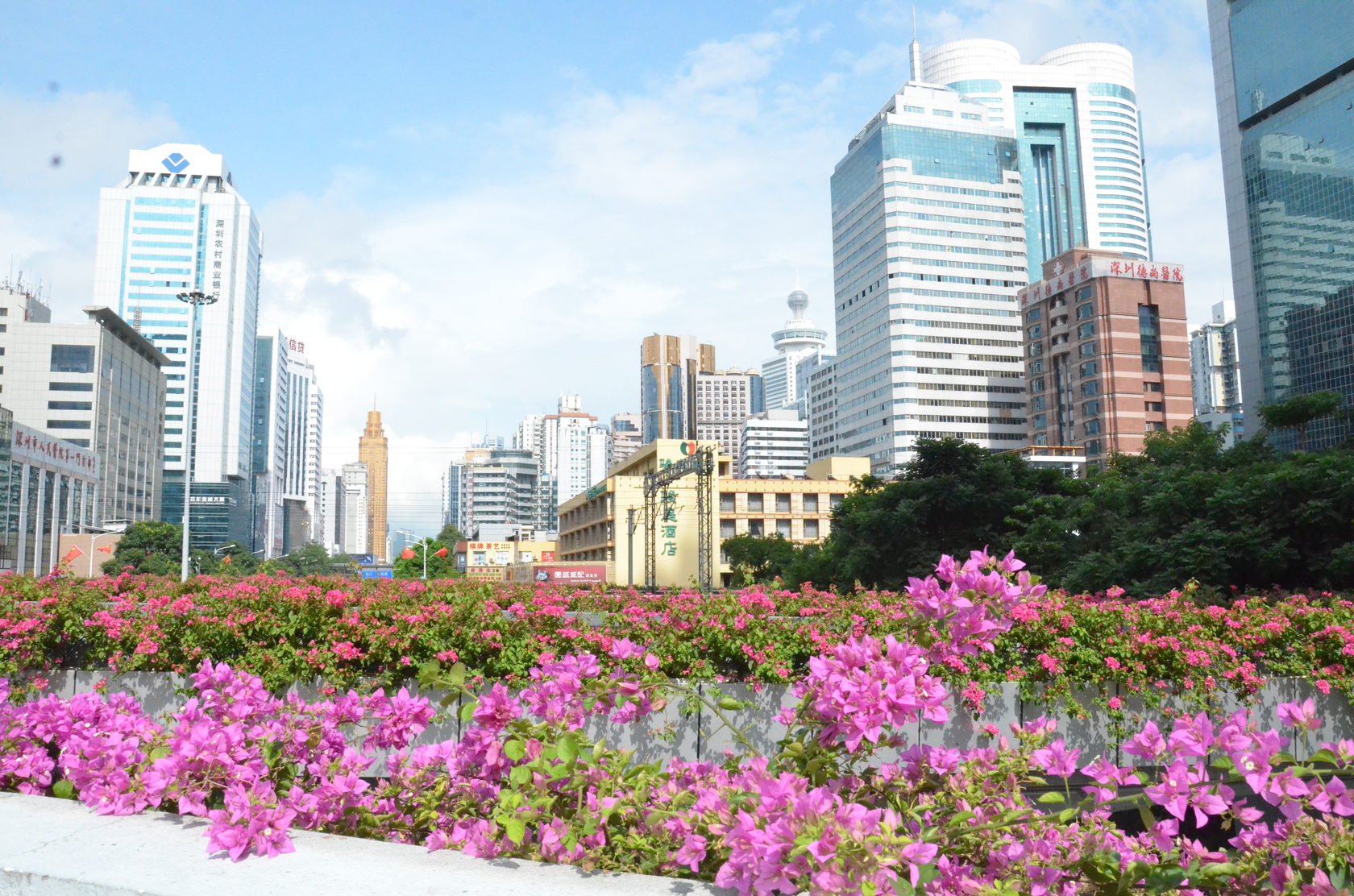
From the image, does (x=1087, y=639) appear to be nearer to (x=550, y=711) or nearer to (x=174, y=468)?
(x=550, y=711)

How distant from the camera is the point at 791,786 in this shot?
1.88m

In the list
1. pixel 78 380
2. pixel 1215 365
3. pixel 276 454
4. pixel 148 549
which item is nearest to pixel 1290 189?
pixel 148 549

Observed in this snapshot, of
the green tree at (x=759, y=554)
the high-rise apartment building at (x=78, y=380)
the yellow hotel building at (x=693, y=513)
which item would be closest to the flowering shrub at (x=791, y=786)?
the green tree at (x=759, y=554)

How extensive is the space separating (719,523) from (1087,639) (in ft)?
187

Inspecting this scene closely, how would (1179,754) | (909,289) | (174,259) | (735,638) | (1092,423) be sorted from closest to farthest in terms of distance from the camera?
1. (1179,754)
2. (735,638)
3. (1092,423)
4. (909,289)
5. (174,259)

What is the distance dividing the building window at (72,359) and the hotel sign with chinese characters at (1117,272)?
87.0 metres

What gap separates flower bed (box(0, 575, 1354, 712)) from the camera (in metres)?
5.61

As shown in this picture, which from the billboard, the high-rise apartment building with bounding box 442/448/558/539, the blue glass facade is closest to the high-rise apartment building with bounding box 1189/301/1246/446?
the blue glass facade

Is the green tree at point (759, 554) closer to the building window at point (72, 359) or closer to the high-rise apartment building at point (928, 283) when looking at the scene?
the high-rise apartment building at point (928, 283)

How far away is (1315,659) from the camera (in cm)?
571

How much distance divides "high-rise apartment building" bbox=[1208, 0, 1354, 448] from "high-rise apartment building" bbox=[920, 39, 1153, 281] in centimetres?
6476

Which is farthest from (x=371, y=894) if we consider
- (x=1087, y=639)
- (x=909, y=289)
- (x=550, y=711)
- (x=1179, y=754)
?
(x=909, y=289)

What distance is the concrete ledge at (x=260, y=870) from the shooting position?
1873mm

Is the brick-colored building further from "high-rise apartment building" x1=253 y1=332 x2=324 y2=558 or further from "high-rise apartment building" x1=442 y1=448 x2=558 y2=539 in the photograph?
"high-rise apartment building" x1=253 y1=332 x2=324 y2=558
